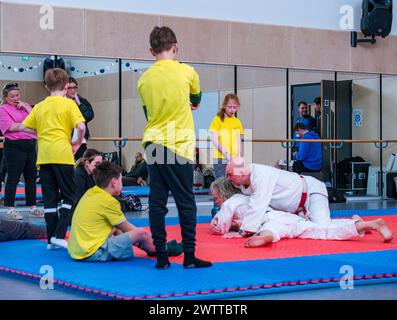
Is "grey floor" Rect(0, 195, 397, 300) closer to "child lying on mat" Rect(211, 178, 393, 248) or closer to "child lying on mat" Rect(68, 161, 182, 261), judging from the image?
"child lying on mat" Rect(68, 161, 182, 261)

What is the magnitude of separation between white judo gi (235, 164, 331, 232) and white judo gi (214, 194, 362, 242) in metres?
0.05

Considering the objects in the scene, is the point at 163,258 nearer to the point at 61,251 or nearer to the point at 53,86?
the point at 61,251

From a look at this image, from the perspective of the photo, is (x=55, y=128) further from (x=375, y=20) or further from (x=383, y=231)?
(x=375, y=20)

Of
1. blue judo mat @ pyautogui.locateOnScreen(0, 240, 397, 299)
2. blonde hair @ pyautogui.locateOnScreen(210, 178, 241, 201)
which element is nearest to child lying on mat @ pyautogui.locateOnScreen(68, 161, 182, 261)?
blue judo mat @ pyautogui.locateOnScreen(0, 240, 397, 299)

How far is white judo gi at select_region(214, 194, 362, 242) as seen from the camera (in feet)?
19.4

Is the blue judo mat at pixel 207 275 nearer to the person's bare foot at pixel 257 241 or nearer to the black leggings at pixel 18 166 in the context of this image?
the person's bare foot at pixel 257 241

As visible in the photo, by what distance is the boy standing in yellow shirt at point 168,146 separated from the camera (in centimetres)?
459

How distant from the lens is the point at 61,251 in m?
5.45

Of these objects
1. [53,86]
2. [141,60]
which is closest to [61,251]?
[53,86]

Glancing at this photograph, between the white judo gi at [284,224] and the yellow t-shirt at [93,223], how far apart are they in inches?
48.5

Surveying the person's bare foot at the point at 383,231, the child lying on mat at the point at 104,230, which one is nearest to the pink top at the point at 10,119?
the child lying on mat at the point at 104,230

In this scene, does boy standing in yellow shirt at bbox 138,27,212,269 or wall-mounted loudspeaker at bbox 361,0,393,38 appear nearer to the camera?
boy standing in yellow shirt at bbox 138,27,212,269

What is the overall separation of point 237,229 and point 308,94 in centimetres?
676

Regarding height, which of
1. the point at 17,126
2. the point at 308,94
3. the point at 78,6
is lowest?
the point at 17,126
